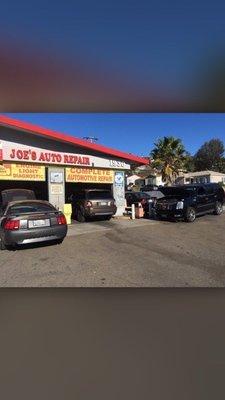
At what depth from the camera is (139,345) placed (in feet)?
13.8

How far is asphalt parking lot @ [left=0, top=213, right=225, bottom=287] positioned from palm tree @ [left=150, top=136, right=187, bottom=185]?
10.1m

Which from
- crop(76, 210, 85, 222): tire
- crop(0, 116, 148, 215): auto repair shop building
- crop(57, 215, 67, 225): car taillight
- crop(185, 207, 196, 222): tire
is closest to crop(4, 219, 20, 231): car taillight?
crop(57, 215, 67, 225): car taillight

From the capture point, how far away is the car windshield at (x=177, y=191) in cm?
1566

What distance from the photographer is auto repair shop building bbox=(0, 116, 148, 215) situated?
35.7 feet

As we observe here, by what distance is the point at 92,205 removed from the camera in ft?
39.5

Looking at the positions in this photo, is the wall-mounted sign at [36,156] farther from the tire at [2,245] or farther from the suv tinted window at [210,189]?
the suv tinted window at [210,189]

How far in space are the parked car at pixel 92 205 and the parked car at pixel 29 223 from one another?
1535 mm

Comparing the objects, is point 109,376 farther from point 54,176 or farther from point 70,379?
point 54,176

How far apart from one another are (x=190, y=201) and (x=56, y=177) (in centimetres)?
559
